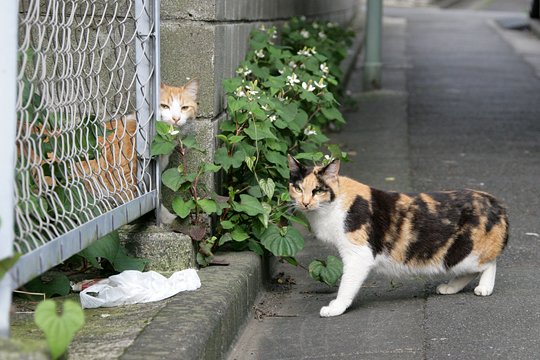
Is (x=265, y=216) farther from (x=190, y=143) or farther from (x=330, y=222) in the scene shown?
(x=190, y=143)

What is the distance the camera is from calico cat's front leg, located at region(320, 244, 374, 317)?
16.6 ft

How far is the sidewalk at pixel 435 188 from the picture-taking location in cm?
462

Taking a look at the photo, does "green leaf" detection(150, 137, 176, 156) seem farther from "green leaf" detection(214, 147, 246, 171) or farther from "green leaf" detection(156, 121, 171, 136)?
"green leaf" detection(214, 147, 246, 171)

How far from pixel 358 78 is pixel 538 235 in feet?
28.2

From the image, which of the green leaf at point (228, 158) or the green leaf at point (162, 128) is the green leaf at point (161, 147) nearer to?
the green leaf at point (162, 128)

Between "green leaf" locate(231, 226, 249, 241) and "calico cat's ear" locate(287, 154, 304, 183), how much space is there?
391 mm

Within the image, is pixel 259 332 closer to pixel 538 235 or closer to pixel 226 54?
pixel 226 54

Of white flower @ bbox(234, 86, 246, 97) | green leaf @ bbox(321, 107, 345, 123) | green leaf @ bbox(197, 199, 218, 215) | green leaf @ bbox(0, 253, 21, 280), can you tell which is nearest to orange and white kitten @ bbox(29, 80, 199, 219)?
green leaf @ bbox(197, 199, 218, 215)

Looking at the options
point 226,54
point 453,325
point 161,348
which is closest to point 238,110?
point 226,54

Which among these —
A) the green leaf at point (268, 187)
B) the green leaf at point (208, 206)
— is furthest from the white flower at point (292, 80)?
the green leaf at point (208, 206)

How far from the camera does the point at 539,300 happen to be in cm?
515

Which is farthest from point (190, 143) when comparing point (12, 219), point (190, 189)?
point (12, 219)

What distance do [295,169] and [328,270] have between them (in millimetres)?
569

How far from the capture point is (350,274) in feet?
16.6
